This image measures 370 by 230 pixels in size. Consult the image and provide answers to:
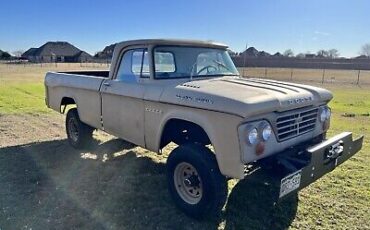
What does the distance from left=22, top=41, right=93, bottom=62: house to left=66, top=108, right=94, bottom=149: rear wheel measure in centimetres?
8855

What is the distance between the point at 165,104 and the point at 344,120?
7.38 m

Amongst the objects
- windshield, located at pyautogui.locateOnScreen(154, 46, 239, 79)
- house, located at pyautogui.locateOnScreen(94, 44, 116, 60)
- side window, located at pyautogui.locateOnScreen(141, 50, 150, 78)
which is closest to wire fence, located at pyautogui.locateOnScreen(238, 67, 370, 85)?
house, located at pyautogui.locateOnScreen(94, 44, 116, 60)

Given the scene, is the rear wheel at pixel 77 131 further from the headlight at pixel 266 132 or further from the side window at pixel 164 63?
the headlight at pixel 266 132

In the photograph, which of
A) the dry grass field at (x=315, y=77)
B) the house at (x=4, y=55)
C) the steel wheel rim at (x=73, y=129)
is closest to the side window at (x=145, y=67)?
the steel wheel rim at (x=73, y=129)

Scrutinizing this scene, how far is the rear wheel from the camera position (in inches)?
239

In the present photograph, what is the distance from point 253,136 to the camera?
3125mm

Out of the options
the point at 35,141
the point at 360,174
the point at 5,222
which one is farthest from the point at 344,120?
the point at 5,222

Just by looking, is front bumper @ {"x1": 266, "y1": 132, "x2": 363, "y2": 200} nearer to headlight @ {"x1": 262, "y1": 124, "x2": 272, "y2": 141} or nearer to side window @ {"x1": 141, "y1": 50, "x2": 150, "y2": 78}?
headlight @ {"x1": 262, "y1": 124, "x2": 272, "y2": 141}

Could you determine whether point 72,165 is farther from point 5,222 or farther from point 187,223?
point 187,223

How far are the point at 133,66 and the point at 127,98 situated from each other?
0.49 m

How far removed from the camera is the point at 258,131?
3172 mm

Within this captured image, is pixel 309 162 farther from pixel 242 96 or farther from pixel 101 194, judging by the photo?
pixel 101 194

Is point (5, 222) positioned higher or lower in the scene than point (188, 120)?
lower

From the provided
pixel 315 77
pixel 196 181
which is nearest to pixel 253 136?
pixel 196 181
